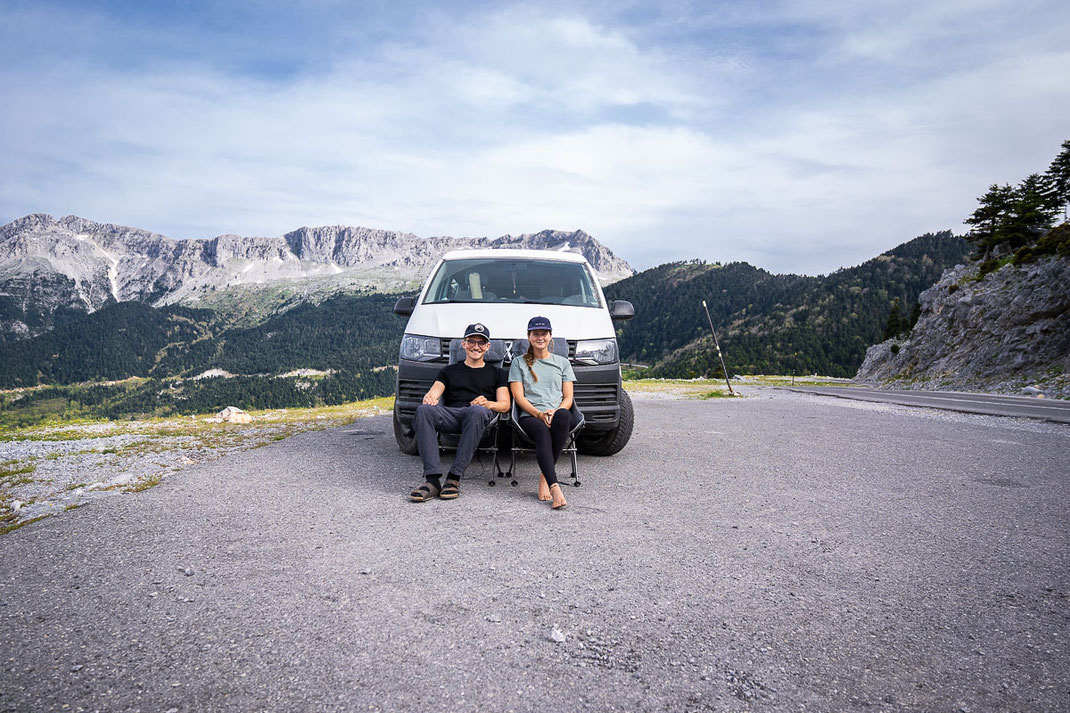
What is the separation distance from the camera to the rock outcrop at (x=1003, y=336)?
82.3 ft

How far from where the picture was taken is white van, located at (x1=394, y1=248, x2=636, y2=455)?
6285 mm

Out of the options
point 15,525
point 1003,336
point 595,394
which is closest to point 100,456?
point 15,525

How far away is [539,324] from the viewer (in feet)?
18.9

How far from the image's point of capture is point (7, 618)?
287cm

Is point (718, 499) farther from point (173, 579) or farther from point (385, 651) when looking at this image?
point (173, 579)

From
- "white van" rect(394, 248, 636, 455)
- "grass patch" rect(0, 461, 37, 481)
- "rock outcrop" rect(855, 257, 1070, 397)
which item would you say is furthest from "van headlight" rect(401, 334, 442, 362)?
"rock outcrop" rect(855, 257, 1070, 397)

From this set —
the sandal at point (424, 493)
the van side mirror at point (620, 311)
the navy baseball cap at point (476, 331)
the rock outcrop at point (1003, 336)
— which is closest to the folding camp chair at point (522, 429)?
the navy baseball cap at point (476, 331)

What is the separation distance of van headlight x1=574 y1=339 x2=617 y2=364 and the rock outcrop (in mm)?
23097

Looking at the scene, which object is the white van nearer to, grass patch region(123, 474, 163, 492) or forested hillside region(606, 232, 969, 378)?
grass patch region(123, 474, 163, 492)

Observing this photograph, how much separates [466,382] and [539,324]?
3.39 feet

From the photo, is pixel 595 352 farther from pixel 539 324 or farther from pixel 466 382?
pixel 466 382

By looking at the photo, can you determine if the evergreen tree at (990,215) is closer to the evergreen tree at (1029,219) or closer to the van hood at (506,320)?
the evergreen tree at (1029,219)

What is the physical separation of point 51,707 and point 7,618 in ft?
3.74

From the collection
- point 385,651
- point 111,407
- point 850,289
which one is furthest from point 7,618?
point 111,407
